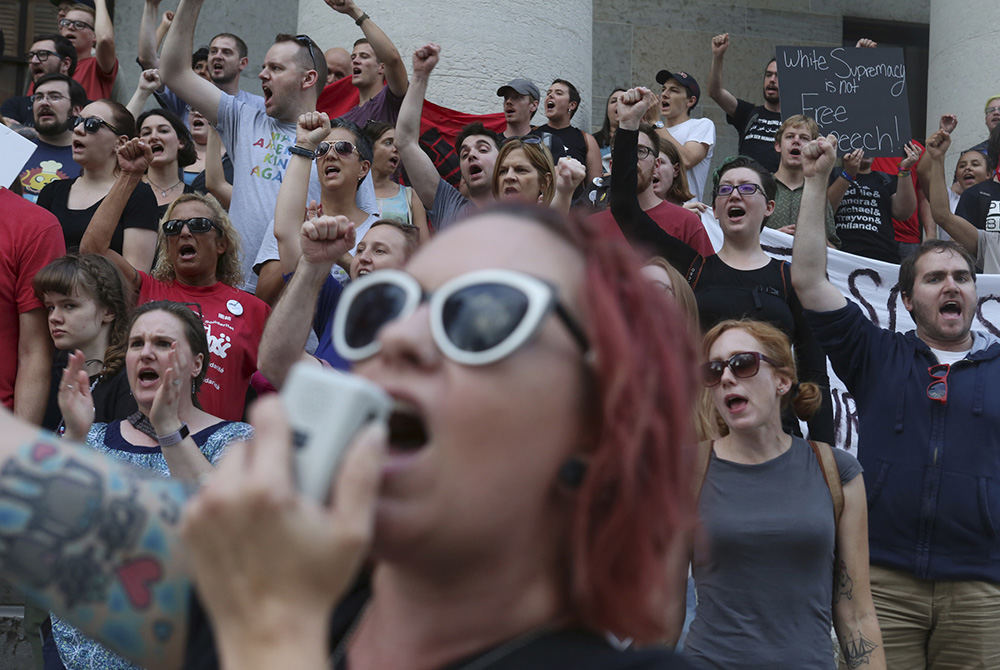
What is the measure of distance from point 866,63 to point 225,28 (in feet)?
22.1

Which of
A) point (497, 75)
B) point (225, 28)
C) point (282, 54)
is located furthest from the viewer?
→ point (225, 28)

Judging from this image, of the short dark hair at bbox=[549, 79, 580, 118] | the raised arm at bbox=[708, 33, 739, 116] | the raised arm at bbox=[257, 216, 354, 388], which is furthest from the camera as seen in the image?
the raised arm at bbox=[708, 33, 739, 116]

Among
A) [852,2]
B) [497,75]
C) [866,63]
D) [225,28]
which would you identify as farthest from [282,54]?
[852,2]

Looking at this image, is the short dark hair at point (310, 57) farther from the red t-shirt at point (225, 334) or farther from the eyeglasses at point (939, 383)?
the eyeglasses at point (939, 383)

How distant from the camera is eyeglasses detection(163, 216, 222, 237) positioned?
5.40 metres

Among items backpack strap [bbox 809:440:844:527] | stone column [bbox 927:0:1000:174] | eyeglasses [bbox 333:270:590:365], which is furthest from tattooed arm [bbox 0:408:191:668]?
stone column [bbox 927:0:1000:174]

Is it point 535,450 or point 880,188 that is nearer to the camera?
point 535,450

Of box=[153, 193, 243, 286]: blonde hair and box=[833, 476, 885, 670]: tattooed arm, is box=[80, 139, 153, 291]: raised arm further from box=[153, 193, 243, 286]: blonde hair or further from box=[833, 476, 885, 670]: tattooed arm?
box=[833, 476, 885, 670]: tattooed arm

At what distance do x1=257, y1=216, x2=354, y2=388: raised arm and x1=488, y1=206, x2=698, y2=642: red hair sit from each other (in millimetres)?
2002

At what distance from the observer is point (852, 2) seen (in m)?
14.4

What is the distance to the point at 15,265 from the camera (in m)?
5.08

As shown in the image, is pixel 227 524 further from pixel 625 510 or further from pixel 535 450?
pixel 625 510

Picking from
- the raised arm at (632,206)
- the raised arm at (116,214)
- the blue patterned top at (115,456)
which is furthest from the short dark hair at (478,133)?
the blue patterned top at (115,456)

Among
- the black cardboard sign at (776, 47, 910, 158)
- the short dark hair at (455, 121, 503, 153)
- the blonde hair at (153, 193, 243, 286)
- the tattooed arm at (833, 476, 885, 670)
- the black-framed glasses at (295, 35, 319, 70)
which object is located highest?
the black-framed glasses at (295, 35, 319, 70)
